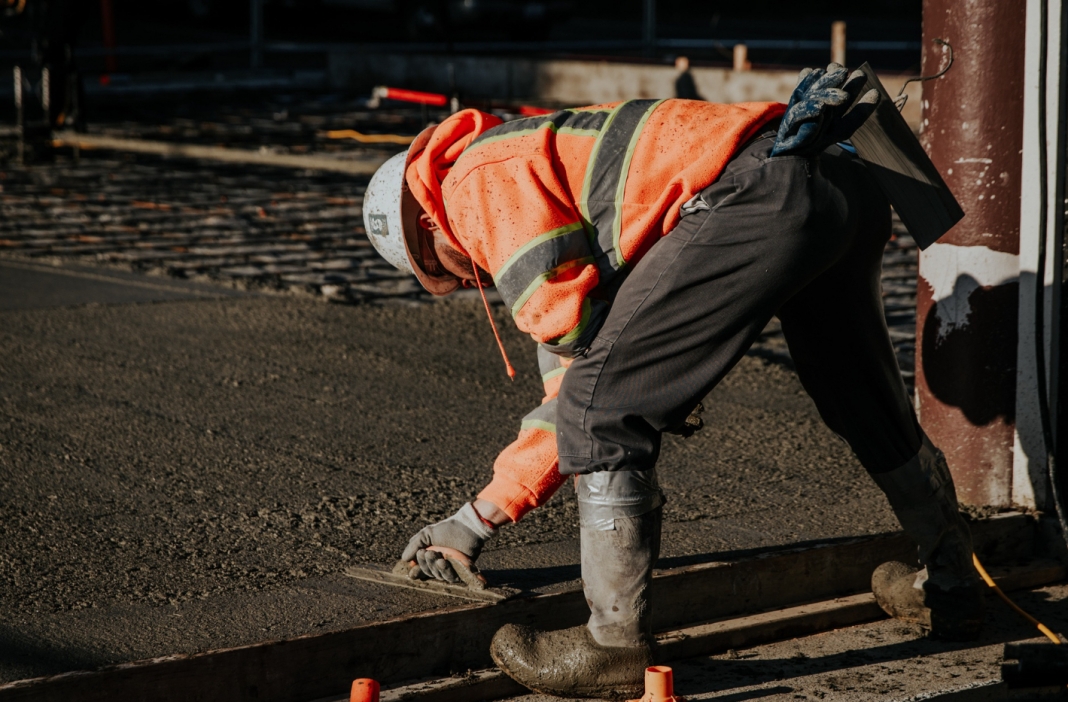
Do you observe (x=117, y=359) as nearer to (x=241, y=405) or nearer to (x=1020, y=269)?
(x=241, y=405)

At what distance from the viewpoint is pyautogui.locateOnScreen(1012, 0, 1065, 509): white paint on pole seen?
3609mm

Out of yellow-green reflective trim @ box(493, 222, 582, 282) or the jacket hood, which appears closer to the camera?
yellow-green reflective trim @ box(493, 222, 582, 282)

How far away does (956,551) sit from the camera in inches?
132

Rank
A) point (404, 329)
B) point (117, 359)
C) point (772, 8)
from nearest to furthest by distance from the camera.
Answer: point (117, 359)
point (404, 329)
point (772, 8)

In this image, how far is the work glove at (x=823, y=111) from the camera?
2.69 m

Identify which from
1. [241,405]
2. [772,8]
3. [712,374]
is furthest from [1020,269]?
[772,8]

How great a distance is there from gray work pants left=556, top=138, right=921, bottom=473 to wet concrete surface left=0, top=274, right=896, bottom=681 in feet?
2.18

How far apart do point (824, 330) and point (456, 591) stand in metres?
1.07

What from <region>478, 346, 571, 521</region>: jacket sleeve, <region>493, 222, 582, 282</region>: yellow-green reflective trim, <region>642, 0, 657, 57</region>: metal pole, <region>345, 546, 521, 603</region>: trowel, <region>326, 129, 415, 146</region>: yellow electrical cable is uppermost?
<region>642, 0, 657, 57</region>: metal pole

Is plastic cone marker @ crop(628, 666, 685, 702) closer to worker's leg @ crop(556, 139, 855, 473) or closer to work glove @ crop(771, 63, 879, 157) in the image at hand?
worker's leg @ crop(556, 139, 855, 473)

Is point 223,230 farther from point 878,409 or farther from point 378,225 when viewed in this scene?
point 878,409

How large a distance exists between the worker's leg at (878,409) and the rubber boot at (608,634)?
0.60 metres

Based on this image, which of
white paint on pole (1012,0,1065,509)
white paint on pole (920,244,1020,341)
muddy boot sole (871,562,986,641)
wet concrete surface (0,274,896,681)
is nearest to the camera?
wet concrete surface (0,274,896,681)

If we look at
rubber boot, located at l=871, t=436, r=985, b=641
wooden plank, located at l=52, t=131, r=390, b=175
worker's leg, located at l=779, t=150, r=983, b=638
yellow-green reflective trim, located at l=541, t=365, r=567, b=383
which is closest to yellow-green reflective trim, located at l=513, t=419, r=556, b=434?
yellow-green reflective trim, located at l=541, t=365, r=567, b=383
